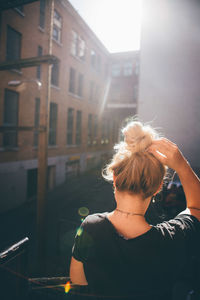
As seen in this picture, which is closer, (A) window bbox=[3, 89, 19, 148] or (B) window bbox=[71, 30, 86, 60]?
(A) window bbox=[3, 89, 19, 148]

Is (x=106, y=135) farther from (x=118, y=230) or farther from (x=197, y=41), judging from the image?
(x=118, y=230)

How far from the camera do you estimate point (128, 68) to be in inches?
1055

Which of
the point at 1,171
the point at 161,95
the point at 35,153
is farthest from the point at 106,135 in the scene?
the point at 161,95

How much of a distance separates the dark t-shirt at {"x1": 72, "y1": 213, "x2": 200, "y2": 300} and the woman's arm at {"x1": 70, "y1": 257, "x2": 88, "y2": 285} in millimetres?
32

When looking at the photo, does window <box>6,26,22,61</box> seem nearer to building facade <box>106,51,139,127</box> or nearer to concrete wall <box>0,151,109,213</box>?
concrete wall <box>0,151,109,213</box>

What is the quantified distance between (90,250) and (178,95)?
5.04 metres

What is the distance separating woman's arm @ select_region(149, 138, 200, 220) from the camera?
1.01m

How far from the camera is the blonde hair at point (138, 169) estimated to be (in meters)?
0.99

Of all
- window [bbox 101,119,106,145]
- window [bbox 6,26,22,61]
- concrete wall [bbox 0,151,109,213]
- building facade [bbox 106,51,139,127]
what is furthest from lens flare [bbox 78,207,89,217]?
building facade [bbox 106,51,139,127]

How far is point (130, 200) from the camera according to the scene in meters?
1.06

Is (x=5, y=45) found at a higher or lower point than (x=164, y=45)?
higher

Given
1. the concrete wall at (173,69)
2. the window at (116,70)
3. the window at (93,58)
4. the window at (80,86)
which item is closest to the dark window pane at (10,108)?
the concrete wall at (173,69)

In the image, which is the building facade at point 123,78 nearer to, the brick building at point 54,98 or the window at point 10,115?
the brick building at point 54,98

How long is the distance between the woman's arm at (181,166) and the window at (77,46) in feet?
57.0
